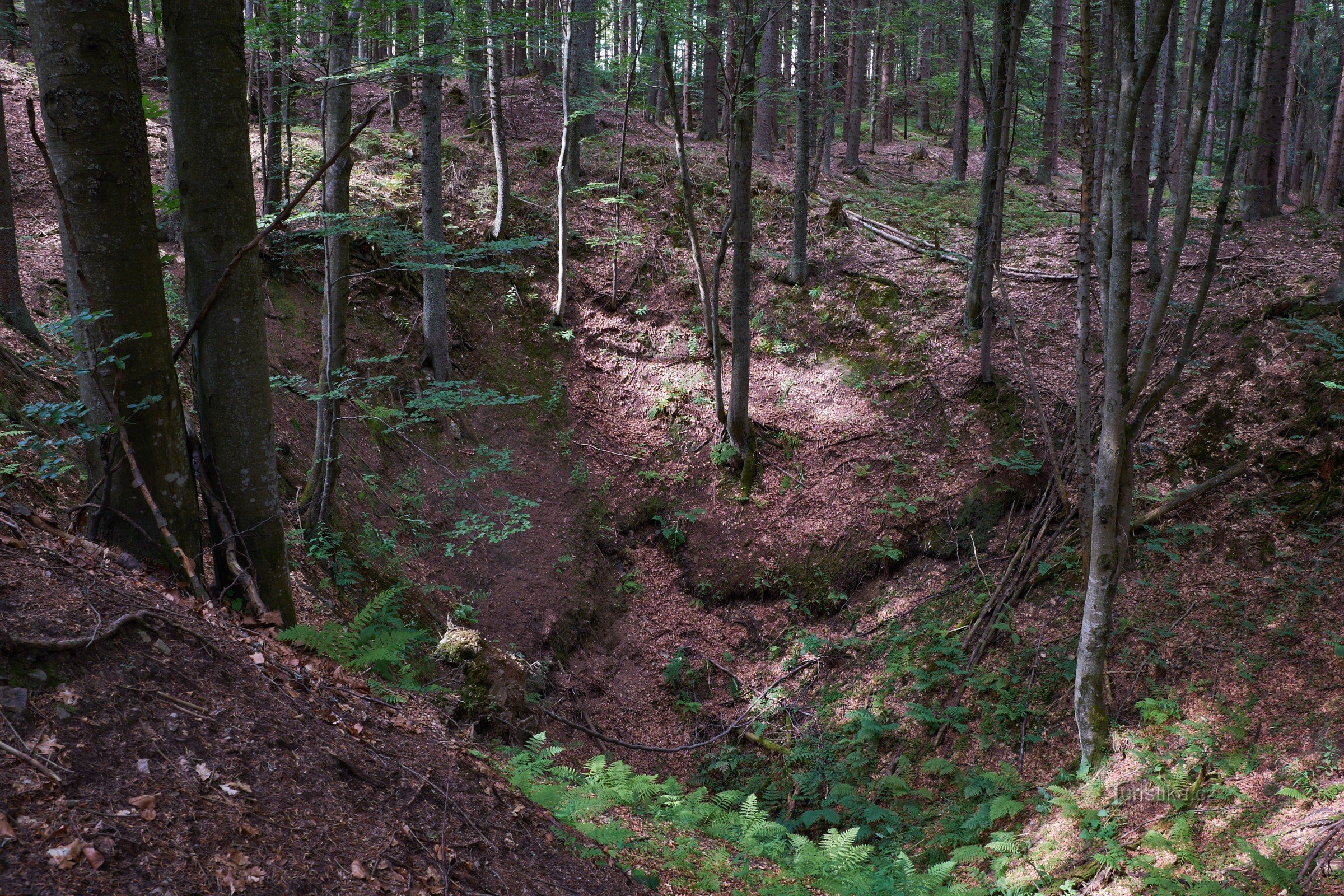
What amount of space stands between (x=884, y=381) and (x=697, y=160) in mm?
7987

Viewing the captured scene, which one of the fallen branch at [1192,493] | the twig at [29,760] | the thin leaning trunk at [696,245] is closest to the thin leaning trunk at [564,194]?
the thin leaning trunk at [696,245]

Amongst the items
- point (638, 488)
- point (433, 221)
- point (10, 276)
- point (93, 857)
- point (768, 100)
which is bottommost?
point (638, 488)

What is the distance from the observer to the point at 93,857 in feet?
6.41

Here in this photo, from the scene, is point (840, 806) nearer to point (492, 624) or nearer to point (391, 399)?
point (492, 624)

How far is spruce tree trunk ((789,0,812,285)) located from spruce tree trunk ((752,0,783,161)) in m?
1.53

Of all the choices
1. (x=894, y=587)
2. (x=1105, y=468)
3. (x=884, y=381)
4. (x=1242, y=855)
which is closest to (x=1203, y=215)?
(x=884, y=381)

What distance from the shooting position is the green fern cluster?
14.2ft

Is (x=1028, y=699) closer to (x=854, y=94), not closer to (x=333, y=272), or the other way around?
(x=333, y=272)

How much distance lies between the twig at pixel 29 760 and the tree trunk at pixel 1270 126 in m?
14.0

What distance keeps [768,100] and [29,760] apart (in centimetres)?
1954

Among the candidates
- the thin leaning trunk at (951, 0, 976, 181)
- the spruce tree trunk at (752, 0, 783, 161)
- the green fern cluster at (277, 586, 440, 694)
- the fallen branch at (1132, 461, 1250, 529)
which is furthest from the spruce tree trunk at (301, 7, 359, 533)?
the thin leaning trunk at (951, 0, 976, 181)

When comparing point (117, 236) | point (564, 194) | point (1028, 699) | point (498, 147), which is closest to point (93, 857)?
point (117, 236)

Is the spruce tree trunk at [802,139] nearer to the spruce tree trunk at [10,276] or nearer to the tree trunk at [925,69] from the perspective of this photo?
the spruce tree trunk at [10,276]

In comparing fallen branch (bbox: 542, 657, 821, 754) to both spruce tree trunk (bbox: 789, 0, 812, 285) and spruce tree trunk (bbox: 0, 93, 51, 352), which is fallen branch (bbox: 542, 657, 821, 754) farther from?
spruce tree trunk (bbox: 789, 0, 812, 285)
